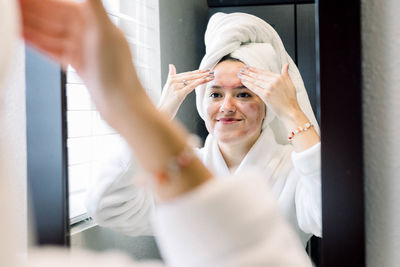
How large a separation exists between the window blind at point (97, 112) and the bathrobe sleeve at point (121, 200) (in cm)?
2

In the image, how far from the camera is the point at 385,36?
60 cm

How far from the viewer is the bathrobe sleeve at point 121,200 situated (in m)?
0.66

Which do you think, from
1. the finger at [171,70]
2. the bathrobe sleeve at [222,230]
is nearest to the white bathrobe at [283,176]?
the finger at [171,70]

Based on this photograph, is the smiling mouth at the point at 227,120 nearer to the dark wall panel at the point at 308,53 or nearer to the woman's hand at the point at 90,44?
the dark wall panel at the point at 308,53

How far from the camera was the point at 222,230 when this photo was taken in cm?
27

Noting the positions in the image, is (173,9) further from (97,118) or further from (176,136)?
(176,136)

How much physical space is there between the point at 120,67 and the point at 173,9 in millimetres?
429

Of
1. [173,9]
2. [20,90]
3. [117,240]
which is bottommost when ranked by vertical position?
[117,240]

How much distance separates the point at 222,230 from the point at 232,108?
1.23ft

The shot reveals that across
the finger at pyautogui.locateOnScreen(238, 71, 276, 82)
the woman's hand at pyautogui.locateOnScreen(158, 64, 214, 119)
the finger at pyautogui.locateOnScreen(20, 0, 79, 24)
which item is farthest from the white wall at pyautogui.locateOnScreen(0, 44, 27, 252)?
the finger at pyautogui.locateOnScreen(20, 0, 79, 24)

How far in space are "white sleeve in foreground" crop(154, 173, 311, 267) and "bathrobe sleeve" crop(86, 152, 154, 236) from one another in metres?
0.38

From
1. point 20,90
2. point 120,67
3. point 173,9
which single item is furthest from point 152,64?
point 120,67

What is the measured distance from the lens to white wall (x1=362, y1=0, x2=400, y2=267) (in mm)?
593

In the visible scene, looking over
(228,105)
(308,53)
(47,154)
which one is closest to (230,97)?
(228,105)
